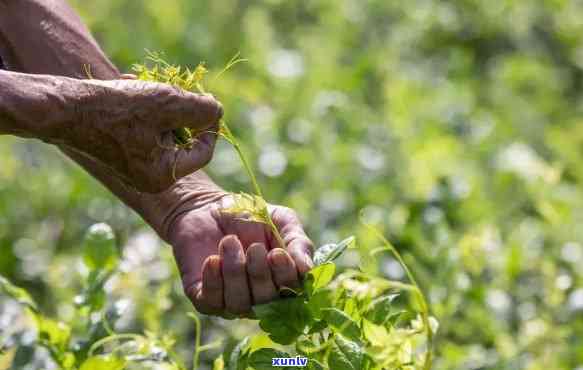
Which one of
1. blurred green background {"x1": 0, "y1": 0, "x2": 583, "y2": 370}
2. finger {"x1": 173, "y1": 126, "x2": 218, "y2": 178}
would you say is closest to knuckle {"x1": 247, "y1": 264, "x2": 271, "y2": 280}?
finger {"x1": 173, "y1": 126, "x2": 218, "y2": 178}

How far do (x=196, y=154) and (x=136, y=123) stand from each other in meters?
0.14

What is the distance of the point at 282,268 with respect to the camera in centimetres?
213

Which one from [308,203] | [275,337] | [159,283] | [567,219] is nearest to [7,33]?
[275,337]

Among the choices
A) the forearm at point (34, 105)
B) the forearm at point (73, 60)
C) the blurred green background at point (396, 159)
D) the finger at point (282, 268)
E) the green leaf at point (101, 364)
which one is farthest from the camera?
the blurred green background at point (396, 159)

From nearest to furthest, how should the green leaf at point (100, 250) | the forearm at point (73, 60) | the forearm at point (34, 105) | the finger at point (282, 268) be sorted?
the forearm at point (34, 105) → the finger at point (282, 268) → the forearm at point (73, 60) → the green leaf at point (100, 250)

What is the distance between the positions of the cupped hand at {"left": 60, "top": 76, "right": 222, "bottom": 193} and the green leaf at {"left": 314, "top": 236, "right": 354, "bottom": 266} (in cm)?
29

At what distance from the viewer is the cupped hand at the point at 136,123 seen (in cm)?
207

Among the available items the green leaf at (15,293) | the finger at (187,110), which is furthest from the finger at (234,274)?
the green leaf at (15,293)

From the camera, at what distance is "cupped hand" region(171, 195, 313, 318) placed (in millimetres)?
2135

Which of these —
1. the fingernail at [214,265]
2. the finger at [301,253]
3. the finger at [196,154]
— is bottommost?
the fingernail at [214,265]

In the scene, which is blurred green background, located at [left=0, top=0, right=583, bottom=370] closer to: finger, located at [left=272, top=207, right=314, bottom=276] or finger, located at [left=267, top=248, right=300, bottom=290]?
finger, located at [left=272, top=207, right=314, bottom=276]

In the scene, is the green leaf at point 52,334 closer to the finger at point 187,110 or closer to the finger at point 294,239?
the finger at point 294,239

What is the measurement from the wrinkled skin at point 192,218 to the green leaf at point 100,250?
0.10m

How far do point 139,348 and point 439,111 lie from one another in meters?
3.19
